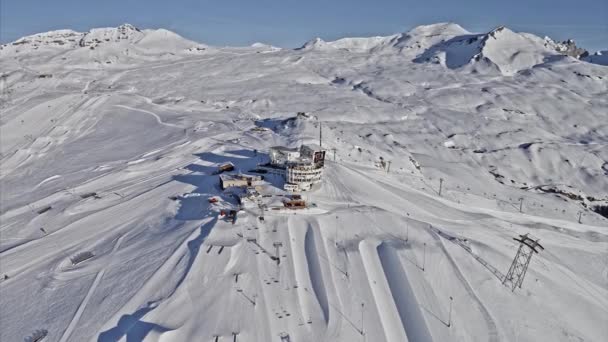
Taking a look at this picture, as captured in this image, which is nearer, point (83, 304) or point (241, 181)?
point (83, 304)

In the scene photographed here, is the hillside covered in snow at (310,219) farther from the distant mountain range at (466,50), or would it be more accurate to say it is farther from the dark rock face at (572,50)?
the dark rock face at (572,50)

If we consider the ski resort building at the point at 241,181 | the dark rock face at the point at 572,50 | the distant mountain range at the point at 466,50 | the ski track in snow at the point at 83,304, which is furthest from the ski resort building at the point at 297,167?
the dark rock face at the point at 572,50

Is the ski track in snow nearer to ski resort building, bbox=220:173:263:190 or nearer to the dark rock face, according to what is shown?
ski resort building, bbox=220:173:263:190

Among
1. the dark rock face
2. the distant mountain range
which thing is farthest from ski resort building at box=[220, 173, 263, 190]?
the dark rock face

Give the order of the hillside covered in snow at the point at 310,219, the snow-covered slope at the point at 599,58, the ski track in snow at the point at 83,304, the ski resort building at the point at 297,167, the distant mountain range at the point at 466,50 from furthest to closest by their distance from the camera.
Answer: the snow-covered slope at the point at 599,58 → the distant mountain range at the point at 466,50 → the ski resort building at the point at 297,167 → the hillside covered in snow at the point at 310,219 → the ski track in snow at the point at 83,304

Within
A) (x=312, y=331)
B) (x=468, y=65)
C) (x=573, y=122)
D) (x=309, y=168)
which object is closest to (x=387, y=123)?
(x=573, y=122)

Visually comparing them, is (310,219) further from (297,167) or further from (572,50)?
(572,50)

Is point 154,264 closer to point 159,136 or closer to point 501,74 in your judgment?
point 159,136

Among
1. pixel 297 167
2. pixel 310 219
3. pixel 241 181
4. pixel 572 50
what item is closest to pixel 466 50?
pixel 572 50
